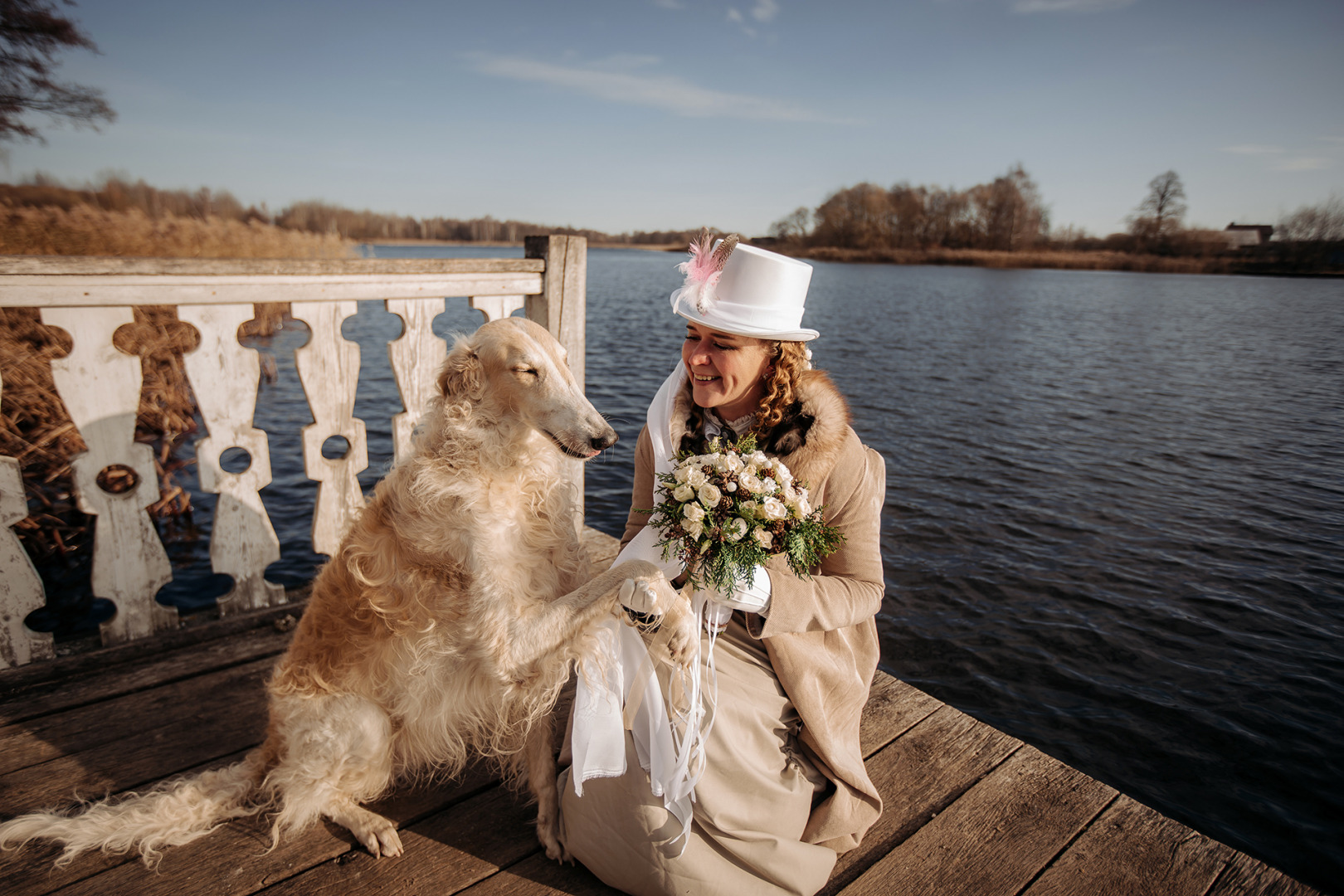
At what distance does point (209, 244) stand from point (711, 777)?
1577 centimetres

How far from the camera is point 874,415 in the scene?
48.0ft

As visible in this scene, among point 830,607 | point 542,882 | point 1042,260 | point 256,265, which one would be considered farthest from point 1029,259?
point 542,882

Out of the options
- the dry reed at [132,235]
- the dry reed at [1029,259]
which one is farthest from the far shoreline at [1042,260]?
the dry reed at [132,235]

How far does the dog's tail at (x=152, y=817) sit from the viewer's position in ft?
7.20

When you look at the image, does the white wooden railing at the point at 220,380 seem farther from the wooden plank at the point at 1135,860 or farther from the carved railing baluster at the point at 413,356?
the wooden plank at the point at 1135,860

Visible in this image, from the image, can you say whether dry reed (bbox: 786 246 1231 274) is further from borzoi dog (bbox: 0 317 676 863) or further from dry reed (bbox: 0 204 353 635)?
borzoi dog (bbox: 0 317 676 863)

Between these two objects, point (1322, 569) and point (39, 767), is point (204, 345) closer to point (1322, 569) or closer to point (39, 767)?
point (39, 767)

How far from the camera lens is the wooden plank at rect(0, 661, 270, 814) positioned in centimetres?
249

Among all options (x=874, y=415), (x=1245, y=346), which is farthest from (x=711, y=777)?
(x=1245, y=346)

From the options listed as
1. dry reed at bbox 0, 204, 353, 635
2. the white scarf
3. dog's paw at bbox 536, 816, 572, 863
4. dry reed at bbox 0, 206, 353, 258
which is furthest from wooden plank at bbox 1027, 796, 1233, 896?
dry reed at bbox 0, 206, 353, 258

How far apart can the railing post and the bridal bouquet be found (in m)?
1.98

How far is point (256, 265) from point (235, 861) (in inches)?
95.9

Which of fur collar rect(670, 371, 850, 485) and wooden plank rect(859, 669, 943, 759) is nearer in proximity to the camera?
fur collar rect(670, 371, 850, 485)

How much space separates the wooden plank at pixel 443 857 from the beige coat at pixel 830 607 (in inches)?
41.9
